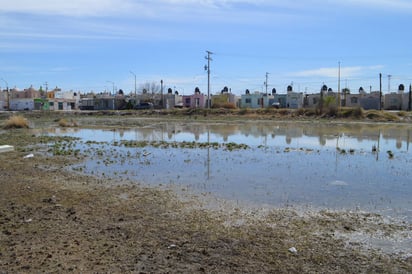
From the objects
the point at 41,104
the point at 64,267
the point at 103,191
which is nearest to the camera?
the point at 64,267

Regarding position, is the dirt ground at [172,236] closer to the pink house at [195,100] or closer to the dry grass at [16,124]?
the dry grass at [16,124]

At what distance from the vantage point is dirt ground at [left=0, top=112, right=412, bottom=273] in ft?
20.0

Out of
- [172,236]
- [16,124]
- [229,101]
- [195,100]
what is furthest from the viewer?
[195,100]

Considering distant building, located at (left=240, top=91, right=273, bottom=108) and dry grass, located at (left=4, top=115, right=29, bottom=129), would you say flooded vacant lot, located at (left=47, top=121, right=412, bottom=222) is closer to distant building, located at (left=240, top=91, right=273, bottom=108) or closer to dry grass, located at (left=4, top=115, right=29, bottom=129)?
dry grass, located at (left=4, top=115, right=29, bottom=129)

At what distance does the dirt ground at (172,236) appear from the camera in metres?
6.10

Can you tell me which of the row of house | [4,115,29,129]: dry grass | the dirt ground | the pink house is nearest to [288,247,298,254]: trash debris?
the dirt ground

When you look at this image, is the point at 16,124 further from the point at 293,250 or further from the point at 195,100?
the point at 195,100

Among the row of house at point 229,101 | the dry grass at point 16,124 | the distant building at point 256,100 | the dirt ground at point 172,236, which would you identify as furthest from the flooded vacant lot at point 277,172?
the distant building at point 256,100

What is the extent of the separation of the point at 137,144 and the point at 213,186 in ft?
43.9

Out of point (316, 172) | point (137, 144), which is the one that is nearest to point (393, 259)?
point (316, 172)

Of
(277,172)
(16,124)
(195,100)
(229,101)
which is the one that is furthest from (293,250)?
(195,100)

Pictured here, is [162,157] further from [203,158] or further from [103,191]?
[103,191]

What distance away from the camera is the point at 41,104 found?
9806 centimetres

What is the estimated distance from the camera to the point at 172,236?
7.36 meters
